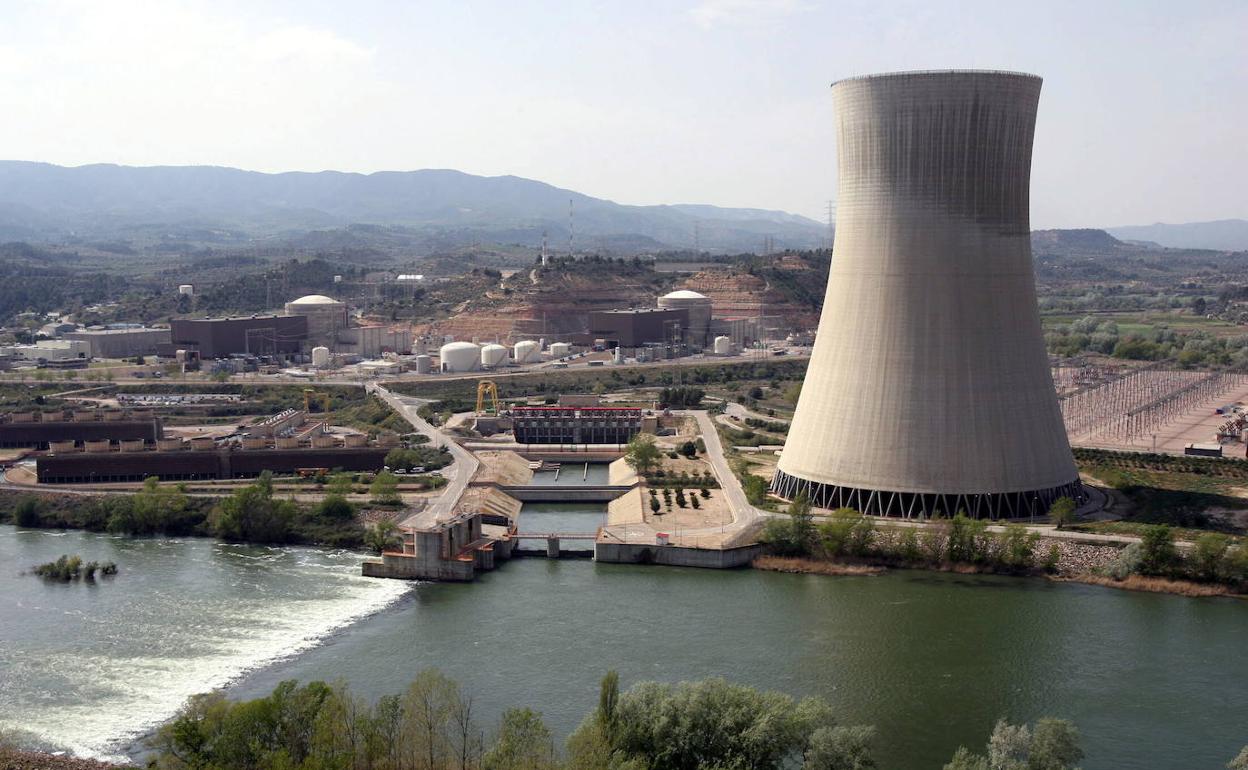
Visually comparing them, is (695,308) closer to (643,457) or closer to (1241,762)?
(643,457)

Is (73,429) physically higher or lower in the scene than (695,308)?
lower

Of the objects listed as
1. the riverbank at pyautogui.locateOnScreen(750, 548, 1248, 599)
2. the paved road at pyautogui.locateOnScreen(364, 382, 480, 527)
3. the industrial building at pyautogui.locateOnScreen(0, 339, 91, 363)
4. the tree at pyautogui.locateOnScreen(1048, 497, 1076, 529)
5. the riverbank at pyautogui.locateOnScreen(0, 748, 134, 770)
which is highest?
the industrial building at pyautogui.locateOnScreen(0, 339, 91, 363)

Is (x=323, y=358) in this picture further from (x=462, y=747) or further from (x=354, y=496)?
(x=462, y=747)

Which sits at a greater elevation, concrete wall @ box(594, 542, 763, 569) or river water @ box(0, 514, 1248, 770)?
concrete wall @ box(594, 542, 763, 569)

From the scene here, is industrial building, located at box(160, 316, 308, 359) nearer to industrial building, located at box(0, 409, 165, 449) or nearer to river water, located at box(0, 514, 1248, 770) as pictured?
industrial building, located at box(0, 409, 165, 449)

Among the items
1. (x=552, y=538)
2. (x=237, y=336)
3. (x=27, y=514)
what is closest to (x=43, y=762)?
(x=552, y=538)

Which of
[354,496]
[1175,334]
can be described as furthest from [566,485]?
[1175,334]

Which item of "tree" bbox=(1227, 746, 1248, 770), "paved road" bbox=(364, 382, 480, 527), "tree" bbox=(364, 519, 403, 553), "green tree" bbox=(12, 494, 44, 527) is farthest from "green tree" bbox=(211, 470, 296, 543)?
"tree" bbox=(1227, 746, 1248, 770)
